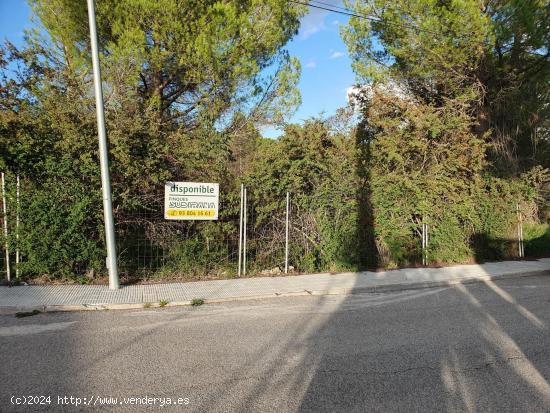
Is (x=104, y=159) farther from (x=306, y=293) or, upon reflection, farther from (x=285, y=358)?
(x=285, y=358)

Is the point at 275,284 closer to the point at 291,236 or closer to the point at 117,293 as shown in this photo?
the point at 291,236

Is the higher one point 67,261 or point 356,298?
point 67,261

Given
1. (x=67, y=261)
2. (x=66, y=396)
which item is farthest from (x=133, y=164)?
(x=66, y=396)

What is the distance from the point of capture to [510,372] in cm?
409

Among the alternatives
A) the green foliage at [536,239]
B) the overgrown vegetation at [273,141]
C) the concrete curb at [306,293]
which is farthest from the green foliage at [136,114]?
the green foliage at [536,239]

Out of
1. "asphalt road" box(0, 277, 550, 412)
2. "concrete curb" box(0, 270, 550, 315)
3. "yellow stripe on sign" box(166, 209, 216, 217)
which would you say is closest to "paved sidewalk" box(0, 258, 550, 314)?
"concrete curb" box(0, 270, 550, 315)

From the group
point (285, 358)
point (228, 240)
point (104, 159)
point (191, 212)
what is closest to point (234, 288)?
point (228, 240)

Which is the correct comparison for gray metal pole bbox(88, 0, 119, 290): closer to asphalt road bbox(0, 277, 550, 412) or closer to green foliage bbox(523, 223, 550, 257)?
asphalt road bbox(0, 277, 550, 412)

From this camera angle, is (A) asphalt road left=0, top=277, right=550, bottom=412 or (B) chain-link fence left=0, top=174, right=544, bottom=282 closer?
(A) asphalt road left=0, top=277, right=550, bottom=412

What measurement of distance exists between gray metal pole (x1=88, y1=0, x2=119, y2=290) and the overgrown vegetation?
74 centimetres

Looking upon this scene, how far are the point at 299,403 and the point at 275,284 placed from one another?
5.01 metres

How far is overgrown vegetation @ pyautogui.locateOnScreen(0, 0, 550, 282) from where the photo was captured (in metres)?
8.11

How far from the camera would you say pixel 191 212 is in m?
8.84

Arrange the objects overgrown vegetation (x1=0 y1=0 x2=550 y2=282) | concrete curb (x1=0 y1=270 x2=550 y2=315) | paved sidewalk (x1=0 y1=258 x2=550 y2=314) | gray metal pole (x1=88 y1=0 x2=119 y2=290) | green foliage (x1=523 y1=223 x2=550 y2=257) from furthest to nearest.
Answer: green foliage (x1=523 y1=223 x2=550 y2=257)
overgrown vegetation (x1=0 y1=0 x2=550 y2=282)
gray metal pole (x1=88 y1=0 x2=119 y2=290)
paved sidewalk (x1=0 y1=258 x2=550 y2=314)
concrete curb (x1=0 y1=270 x2=550 y2=315)
